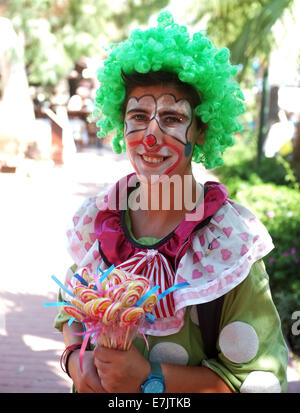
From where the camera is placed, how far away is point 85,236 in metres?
1.97

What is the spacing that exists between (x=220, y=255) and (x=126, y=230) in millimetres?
374

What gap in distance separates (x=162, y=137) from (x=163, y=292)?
0.54 meters

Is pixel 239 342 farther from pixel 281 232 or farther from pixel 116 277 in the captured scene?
pixel 281 232

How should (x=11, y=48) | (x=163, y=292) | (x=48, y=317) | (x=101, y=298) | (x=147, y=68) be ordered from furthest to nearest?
(x=11, y=48) → (x=48, y=317) → (x=147, y=68) → (x=163, y=292) → (x=101, y=298)

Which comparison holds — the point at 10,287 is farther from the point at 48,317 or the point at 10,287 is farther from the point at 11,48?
the point at 11,48

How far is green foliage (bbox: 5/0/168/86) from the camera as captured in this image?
14203mm

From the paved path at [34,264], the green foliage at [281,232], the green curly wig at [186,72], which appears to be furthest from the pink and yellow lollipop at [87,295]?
the green foliage at [281,232]

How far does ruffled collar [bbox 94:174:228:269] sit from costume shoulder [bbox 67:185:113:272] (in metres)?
0.04

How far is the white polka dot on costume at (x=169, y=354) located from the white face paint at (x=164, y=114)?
699 millimetres

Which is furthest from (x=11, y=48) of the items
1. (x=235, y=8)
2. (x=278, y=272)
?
(x=278, y=272)

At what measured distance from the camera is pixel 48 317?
485cm

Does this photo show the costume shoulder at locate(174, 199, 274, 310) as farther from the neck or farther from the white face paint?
the white face paint

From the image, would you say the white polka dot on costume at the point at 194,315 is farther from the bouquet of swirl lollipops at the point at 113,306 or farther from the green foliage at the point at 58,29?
the green foliage at the point at 58,29

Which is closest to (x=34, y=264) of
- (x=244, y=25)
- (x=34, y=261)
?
(x=34, y=261)
